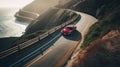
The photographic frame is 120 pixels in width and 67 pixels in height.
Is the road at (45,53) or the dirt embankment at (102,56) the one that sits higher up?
the dirt embankment at (102,56)

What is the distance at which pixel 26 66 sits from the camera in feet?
68.7

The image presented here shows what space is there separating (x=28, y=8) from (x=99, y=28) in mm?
154939

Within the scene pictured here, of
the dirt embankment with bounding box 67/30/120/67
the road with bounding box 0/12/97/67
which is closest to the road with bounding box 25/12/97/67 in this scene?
the road with bounding box 0/12/97/67

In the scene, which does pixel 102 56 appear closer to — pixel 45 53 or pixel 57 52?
pixel 57 52

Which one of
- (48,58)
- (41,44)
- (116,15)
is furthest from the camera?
(116,15)

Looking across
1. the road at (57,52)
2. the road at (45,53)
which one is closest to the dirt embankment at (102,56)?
the road at (57,52)

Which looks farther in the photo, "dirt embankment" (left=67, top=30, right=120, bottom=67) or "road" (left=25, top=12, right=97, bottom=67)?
"road" (left=25, top=12, right=97, bottom=67)

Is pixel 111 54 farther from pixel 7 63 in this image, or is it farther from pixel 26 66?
pixel 7 63

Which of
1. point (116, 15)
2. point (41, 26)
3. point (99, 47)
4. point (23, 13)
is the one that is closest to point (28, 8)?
point (23, 13)

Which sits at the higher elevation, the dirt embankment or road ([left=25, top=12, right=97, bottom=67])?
the dirt embankment

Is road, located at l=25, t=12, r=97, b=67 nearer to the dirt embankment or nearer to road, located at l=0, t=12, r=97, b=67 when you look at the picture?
road, located at l=0, t=12, r=97, b=67

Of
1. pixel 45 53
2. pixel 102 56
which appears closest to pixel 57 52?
pixel 45 53

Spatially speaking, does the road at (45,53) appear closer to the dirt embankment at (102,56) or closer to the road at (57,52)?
the road at (57,52)

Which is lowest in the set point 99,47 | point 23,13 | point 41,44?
point 23,13
